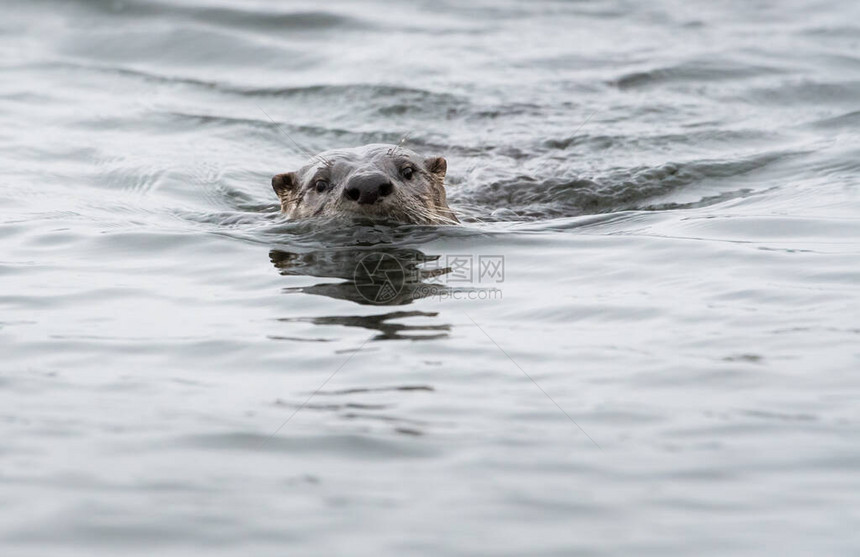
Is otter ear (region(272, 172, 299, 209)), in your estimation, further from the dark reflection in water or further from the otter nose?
the dark reflection in water

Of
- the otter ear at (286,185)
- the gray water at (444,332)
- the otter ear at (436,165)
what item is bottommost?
the gray water at (444,332)

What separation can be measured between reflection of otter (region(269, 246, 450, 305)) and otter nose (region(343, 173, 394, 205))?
247mm

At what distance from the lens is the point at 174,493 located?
2.94 meters

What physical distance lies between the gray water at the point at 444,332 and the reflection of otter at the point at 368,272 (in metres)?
0.02

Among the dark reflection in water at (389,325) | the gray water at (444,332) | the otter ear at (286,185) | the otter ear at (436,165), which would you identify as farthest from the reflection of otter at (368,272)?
the otter ear at (436,165)

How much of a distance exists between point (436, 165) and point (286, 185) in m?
0.85

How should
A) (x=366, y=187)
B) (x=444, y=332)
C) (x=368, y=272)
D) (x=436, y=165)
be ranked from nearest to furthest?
(x=444, y=332), (x=368, y=272), (x=366, y=187), (x=436, y=165)

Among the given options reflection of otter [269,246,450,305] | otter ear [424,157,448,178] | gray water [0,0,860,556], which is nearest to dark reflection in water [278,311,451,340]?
gray water [0,0,860,556]

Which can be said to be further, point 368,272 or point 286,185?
point 286,185

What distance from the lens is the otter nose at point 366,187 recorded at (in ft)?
17.7

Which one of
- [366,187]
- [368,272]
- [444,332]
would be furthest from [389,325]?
[366,187]

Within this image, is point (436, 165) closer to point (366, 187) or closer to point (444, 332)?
point (366, 187)

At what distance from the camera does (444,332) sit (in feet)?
13.9

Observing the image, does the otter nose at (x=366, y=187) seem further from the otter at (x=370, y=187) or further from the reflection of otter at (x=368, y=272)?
the reflection of otter at (x=368, y=272)
